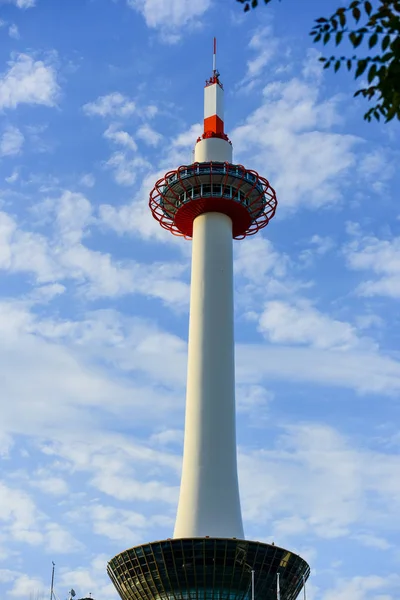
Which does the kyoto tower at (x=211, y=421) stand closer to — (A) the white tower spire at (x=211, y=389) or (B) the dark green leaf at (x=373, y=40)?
(A) the white tower spire at (x=211, y=389)

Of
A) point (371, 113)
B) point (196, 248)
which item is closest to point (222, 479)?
point (196, 248)

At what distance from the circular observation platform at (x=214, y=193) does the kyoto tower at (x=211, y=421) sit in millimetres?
106

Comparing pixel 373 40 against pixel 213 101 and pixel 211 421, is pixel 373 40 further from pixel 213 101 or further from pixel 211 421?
pixel 213 101

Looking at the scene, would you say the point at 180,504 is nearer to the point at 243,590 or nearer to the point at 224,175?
the point at 243,590

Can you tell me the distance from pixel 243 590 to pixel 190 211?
128ft

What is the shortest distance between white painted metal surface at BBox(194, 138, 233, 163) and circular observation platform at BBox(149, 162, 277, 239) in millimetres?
3581

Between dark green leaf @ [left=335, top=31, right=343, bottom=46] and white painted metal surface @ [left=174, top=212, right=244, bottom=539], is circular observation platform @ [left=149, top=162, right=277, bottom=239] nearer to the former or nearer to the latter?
white painted metal surface @ [left=174, top=212, right=244, bottom=539]

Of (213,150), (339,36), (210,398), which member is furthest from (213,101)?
(339,36)

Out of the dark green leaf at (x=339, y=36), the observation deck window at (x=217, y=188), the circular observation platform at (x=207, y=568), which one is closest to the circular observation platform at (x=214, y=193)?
the observation deck window at (x=217, y=188)

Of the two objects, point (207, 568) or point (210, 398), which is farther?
point (210, 398)

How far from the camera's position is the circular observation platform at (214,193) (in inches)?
3644

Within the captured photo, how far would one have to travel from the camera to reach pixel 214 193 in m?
92.8

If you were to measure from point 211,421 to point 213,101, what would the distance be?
39.0 m

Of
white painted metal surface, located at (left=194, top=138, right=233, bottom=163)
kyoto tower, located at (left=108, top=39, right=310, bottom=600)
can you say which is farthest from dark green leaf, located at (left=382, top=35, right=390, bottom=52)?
white painted metal surface, located at (left=194, top=138, right=233, bottom=163)
